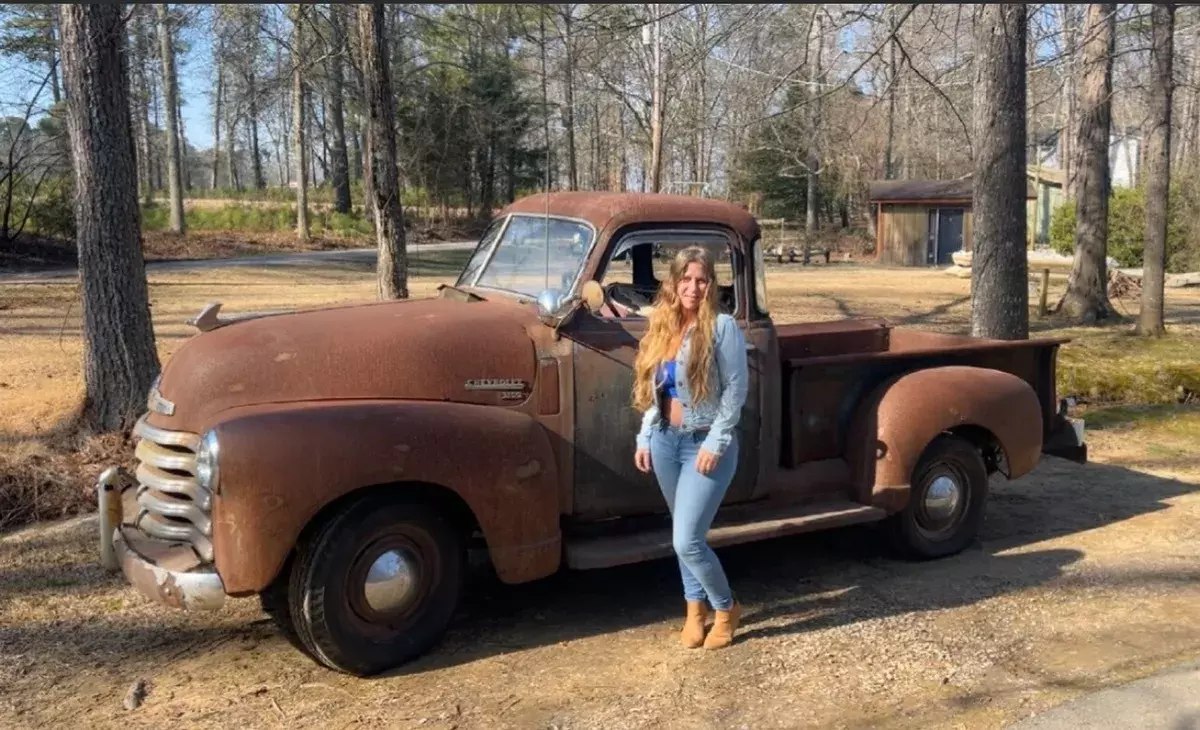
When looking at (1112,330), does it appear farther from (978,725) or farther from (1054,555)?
(978,725)

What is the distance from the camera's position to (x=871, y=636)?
496cm

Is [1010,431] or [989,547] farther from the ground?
[1010,431]

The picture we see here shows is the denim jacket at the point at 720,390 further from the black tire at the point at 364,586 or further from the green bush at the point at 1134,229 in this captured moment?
the green bush at the point at 1134,229

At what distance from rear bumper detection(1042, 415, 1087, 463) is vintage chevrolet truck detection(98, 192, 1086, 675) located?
57 centimetres

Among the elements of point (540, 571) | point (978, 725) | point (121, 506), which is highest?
point (121, 506)

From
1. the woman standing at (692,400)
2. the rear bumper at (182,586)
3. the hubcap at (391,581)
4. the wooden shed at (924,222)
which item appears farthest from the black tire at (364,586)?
the wooden shed at (924,222)

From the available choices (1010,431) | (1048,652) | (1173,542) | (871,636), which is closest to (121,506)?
(871,636)

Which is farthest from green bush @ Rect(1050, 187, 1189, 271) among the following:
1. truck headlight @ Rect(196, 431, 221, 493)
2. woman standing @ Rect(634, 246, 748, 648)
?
truck headlight @ Rect(196, 431, 221, 493)

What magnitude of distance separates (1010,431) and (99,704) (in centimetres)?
477

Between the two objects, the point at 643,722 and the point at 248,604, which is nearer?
the point at 643,722

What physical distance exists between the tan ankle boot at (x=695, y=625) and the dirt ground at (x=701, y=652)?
54 mm

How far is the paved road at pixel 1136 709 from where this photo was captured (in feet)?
13.2

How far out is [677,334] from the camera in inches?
180

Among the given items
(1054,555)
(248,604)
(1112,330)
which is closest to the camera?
(248,604)
